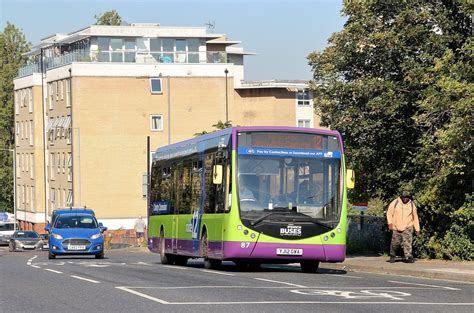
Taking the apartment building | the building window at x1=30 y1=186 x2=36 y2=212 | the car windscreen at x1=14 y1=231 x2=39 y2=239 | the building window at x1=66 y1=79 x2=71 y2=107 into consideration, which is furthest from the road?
the building window at x1=30 y1=186 x2=36 y2=212

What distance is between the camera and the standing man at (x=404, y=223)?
1142 inches

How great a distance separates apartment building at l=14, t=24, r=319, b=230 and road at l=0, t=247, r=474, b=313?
70030 millimetres

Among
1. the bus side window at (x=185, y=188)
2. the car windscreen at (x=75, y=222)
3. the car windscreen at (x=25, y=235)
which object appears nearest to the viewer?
the bus side window at (x=185, y=188)

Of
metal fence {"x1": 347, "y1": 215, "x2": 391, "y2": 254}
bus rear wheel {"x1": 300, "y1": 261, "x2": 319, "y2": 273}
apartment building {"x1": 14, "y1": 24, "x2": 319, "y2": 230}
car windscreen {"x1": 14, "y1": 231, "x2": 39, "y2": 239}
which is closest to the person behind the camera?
bus rear wheel {"x1": 300, "y1": 261, "x2": 319, "y2": 273}

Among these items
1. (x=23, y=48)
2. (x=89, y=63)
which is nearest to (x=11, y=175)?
(x=23, y=48)

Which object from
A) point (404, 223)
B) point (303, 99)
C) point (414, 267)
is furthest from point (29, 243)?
point (414, 267)

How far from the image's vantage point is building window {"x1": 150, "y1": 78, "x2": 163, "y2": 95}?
96.1 metres

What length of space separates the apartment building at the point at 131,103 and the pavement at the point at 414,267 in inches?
2543

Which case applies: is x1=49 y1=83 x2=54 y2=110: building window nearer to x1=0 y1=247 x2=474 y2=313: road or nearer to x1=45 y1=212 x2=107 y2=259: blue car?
x1=45 y1=212 x2=107 y2=259: blue car

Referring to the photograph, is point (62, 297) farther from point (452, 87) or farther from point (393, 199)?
point (393, 199)

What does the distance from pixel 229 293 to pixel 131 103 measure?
7753 cm

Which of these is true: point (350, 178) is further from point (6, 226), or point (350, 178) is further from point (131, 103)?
point (131, 103)

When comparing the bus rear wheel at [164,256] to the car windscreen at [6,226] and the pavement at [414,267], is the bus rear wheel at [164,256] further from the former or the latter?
the car windscreen at [6,226]

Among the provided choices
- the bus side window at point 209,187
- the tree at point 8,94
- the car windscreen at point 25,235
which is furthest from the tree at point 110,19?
the bus side window at point 209,187
